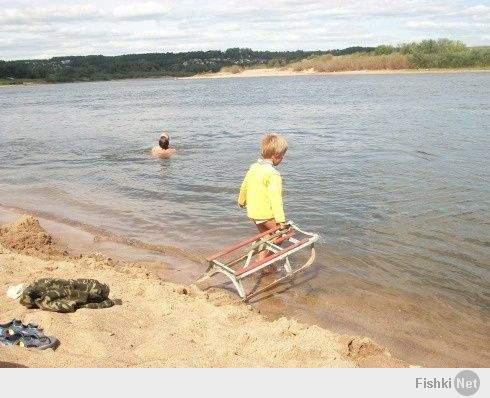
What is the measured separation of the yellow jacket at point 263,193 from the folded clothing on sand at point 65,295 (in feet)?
6.99

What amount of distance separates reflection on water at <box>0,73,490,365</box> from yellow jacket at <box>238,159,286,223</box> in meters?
1.14

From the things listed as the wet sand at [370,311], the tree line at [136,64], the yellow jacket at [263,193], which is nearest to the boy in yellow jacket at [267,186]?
the yellow jacket at [263,193]

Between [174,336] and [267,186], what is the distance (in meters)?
2.36

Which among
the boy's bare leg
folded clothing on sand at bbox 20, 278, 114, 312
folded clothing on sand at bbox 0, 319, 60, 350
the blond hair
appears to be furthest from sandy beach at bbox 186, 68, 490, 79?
folded clothing on sand at bbox 0, 319, 60, 350

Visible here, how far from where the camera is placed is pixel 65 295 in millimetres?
5762

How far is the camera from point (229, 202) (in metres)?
12.2

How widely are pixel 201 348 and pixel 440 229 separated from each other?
6094 millimetres

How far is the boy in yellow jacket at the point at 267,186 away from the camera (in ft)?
21.7

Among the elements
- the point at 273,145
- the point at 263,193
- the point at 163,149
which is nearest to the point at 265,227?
the point at 263,193

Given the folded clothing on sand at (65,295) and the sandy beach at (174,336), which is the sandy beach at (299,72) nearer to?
the sandy beach at (174,336)

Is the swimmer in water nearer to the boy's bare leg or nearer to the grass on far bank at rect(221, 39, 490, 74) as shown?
the boy's bare leg

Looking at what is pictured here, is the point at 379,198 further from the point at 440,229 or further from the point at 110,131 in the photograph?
the point at 110,131

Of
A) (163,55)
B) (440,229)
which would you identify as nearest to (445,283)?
(440,229)

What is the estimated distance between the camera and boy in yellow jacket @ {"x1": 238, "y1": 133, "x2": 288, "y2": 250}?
6.61 meters
